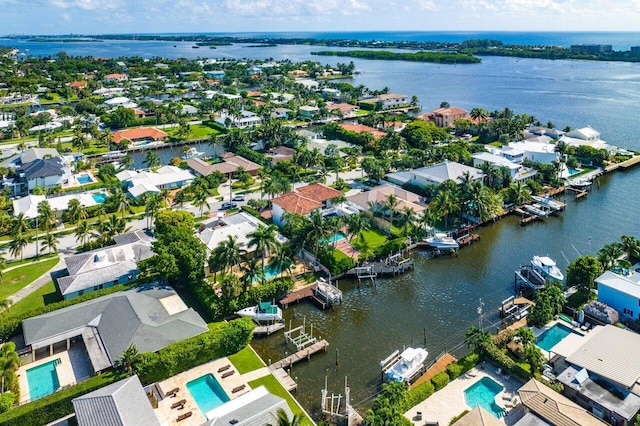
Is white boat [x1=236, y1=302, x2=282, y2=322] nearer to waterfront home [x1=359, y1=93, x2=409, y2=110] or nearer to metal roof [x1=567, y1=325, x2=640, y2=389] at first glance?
metal roof [x1=567, y1=325, x2=640, y2=389]

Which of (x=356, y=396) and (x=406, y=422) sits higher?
(x=406, y=422)

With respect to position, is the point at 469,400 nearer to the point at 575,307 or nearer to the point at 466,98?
the point at 575,307

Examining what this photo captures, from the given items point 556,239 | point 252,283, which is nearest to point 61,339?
point 252,283

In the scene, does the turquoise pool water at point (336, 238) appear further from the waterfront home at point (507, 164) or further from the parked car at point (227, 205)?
the waterfront home at point (507, 164)

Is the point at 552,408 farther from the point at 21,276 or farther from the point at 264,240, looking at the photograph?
the point at 21,276

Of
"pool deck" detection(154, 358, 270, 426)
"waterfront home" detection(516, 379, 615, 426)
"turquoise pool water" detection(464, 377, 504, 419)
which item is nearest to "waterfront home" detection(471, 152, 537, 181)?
"turquoise pool water" detection(464, 377, 504, 419)
